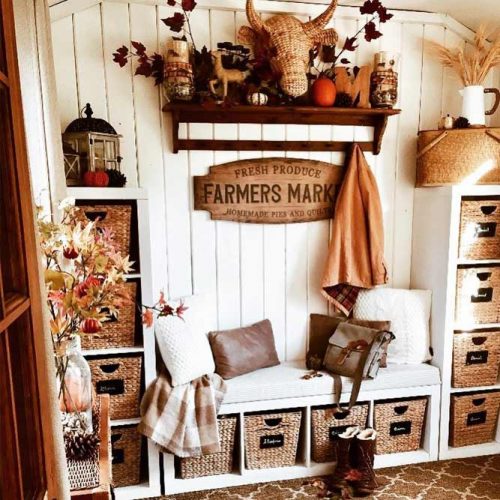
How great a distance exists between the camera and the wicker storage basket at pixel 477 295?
98.3 inches

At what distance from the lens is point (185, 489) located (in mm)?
2314

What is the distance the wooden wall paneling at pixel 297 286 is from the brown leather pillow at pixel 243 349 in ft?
0.49

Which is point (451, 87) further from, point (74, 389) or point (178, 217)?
point (74, 389)

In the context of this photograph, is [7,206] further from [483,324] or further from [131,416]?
[483,324]

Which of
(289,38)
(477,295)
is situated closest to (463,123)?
A: (477,295)

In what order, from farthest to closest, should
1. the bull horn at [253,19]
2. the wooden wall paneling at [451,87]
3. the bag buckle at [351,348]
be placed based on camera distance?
1. the wooden wall paneling at [451,87]
2. the bag buckle at [351,348]
3. the bull horn at [253,19]

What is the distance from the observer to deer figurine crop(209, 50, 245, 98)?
2.29 m

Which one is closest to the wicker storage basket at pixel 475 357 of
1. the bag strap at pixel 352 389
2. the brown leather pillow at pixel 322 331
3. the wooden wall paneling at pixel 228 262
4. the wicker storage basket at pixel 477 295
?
the wicker storage basket at pixel 477 295

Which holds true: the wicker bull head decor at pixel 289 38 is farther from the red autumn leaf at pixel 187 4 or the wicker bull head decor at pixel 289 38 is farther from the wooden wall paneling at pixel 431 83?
the wooden wall paneling at pixel 431 83

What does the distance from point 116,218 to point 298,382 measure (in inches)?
47.1

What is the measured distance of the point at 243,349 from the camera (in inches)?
96.3

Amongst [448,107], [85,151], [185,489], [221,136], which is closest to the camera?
[85,151]

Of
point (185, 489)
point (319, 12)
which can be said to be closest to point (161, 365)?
point (185, 489)

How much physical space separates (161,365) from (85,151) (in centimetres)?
109
